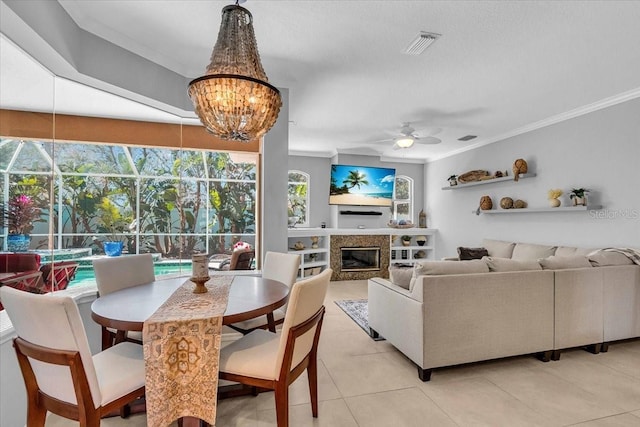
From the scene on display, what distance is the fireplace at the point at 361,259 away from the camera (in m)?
6.64

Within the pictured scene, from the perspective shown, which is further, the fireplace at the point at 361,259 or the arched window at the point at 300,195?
the arched window at the point at 300,195

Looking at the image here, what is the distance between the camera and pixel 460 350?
2.58 m

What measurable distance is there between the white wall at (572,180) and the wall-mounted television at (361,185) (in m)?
1.54

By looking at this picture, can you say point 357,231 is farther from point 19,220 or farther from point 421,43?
point 19,220

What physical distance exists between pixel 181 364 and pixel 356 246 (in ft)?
16.9

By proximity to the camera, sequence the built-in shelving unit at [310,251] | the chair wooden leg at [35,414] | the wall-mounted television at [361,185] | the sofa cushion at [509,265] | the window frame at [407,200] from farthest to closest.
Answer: the window frame at [407,200] → the wall-mounted television at [361,185] → the built-in shelving unit at [310,251] → the sofa cushion at [509,265] → the chair wooden leg at [35,414]

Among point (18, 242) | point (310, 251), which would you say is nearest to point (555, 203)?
point (310, 251)

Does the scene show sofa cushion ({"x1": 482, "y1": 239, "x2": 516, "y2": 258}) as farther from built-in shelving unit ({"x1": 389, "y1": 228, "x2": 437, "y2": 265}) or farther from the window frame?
the window frame

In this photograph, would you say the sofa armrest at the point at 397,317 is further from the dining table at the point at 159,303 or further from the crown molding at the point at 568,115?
the crown molding at the point at 568,115

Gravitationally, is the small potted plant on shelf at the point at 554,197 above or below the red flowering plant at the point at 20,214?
above

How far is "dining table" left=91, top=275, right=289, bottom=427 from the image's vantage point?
65.3 inches

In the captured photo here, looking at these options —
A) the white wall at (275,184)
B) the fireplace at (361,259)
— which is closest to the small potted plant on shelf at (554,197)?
the fireplace at (361,259)

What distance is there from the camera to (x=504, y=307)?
8.78ft

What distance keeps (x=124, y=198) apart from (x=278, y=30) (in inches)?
105
